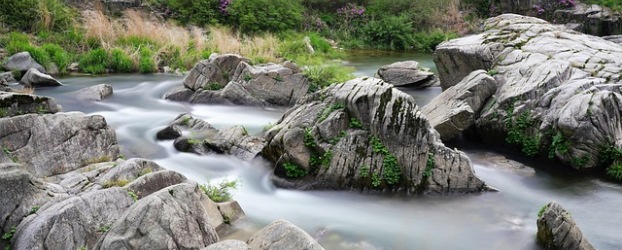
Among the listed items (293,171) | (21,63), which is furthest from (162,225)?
(21,63)

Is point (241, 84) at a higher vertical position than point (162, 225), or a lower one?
lower

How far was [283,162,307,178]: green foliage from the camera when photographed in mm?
9984

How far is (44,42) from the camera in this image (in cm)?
2142

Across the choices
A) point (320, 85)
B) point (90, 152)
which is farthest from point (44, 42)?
point (90, 152)

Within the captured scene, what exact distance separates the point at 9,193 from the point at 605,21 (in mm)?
30616

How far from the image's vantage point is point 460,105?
12414 millimetres

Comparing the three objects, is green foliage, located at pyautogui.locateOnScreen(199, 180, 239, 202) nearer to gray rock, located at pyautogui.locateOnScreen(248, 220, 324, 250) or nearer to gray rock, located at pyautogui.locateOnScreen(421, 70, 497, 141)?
gray rock, located at pyautogui.locateOnScreen(248, 220, 324, 250)

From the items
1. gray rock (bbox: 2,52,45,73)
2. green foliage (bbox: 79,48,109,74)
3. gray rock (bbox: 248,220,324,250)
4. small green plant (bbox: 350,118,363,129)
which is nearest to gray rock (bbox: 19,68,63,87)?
gray rock (bbox: 2,52,45,73)

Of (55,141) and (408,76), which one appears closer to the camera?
(55,141)

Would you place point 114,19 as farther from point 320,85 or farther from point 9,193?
point 9,193

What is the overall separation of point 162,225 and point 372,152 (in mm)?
4972

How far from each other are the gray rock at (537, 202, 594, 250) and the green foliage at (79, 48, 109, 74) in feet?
54.5

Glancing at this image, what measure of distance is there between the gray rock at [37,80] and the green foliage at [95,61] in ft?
8.21

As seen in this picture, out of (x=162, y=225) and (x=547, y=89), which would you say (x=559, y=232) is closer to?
(x=162, y=225)
